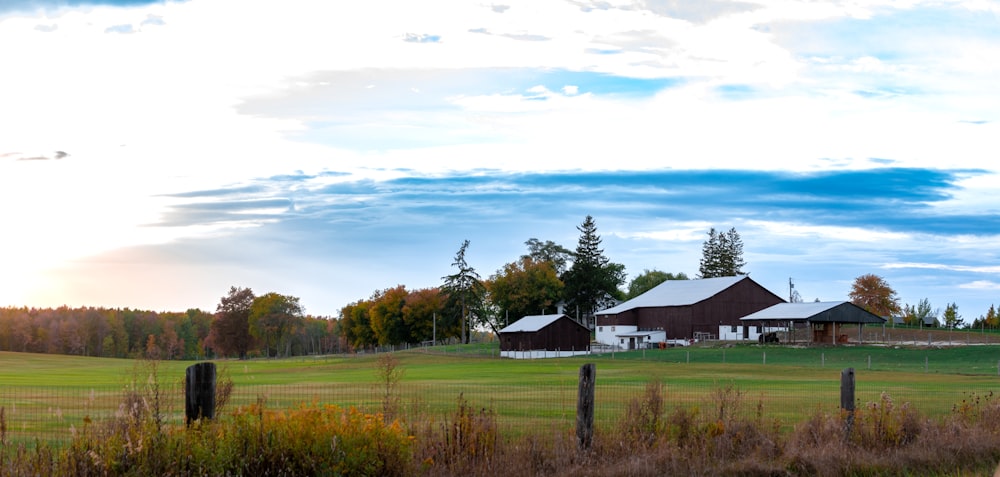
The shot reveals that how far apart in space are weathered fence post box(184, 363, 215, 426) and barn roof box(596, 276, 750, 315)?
105264mm

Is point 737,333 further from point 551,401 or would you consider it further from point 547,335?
point 551,401

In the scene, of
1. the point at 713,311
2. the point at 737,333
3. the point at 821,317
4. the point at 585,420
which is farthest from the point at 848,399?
the point at 737,333

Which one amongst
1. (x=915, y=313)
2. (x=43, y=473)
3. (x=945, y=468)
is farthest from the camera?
(x=915, y=313)

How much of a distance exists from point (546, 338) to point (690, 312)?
18695mm

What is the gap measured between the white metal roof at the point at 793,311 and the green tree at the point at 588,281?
37380mm

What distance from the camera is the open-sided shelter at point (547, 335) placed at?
344 feet

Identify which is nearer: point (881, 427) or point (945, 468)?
point (945, 468)

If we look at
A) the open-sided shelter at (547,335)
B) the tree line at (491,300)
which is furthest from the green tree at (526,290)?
the open-sided shelter at (547,335)

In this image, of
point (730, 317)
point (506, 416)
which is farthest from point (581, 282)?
point (506, 416)

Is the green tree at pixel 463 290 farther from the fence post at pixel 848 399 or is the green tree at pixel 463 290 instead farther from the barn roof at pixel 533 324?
the fence post at pixel 848 399

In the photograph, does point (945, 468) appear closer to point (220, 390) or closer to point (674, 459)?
point (674, 459)

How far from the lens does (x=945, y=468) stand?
577 inches

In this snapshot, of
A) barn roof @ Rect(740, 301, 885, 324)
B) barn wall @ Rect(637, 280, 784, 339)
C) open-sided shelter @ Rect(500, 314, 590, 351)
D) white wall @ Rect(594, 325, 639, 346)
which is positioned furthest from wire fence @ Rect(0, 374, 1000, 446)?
white wall @ Rect(594, 325, 639, 346)

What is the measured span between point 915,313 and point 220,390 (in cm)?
18039
